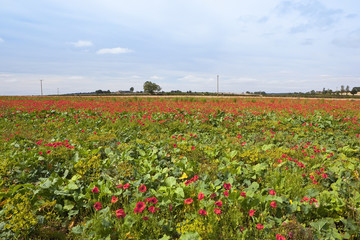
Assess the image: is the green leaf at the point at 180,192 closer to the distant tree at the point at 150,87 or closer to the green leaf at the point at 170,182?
the green leaf at the point at 170,182

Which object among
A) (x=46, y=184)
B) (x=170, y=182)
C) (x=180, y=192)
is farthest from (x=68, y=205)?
(x=180, y=192)

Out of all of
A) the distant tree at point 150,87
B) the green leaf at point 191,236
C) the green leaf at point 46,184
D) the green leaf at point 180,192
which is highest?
the distant tree at point 150,87

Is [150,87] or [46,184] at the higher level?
[150,87]

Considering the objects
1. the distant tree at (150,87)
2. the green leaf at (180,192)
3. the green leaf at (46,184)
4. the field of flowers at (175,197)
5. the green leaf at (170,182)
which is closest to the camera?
the field of flowers at (175,197)

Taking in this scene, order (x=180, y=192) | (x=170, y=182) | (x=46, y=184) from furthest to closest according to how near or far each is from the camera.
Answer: (x=170, y=182)
(x=46, y=184)
(x=180, y=192)

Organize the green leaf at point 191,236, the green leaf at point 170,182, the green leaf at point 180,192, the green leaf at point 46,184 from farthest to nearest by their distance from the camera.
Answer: the green leaf at point 170,182, the green leaf at point 46,184, the green leaf at point 180,192, the green leaf at point 191,236

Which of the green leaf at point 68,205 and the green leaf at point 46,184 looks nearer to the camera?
the green leaf at point 68,205

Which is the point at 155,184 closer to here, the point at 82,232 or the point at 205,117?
the point at 82,232

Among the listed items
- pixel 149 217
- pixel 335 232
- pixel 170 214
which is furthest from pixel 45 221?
pixel 335 232

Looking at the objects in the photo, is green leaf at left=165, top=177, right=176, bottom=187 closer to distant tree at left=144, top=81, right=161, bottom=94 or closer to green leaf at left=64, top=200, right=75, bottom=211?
green leaf at left=64, top=200, right=75, bottom=211

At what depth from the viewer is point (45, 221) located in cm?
288

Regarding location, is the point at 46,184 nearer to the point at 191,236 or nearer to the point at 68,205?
the point at 68,205

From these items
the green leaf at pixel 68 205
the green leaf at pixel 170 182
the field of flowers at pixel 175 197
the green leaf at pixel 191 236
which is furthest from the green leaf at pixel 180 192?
the green leaf at pixel 68 205

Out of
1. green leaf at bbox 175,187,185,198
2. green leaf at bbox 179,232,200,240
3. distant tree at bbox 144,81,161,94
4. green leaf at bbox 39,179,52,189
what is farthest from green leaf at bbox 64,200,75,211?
distant tree at bbox 144,81,161,94
